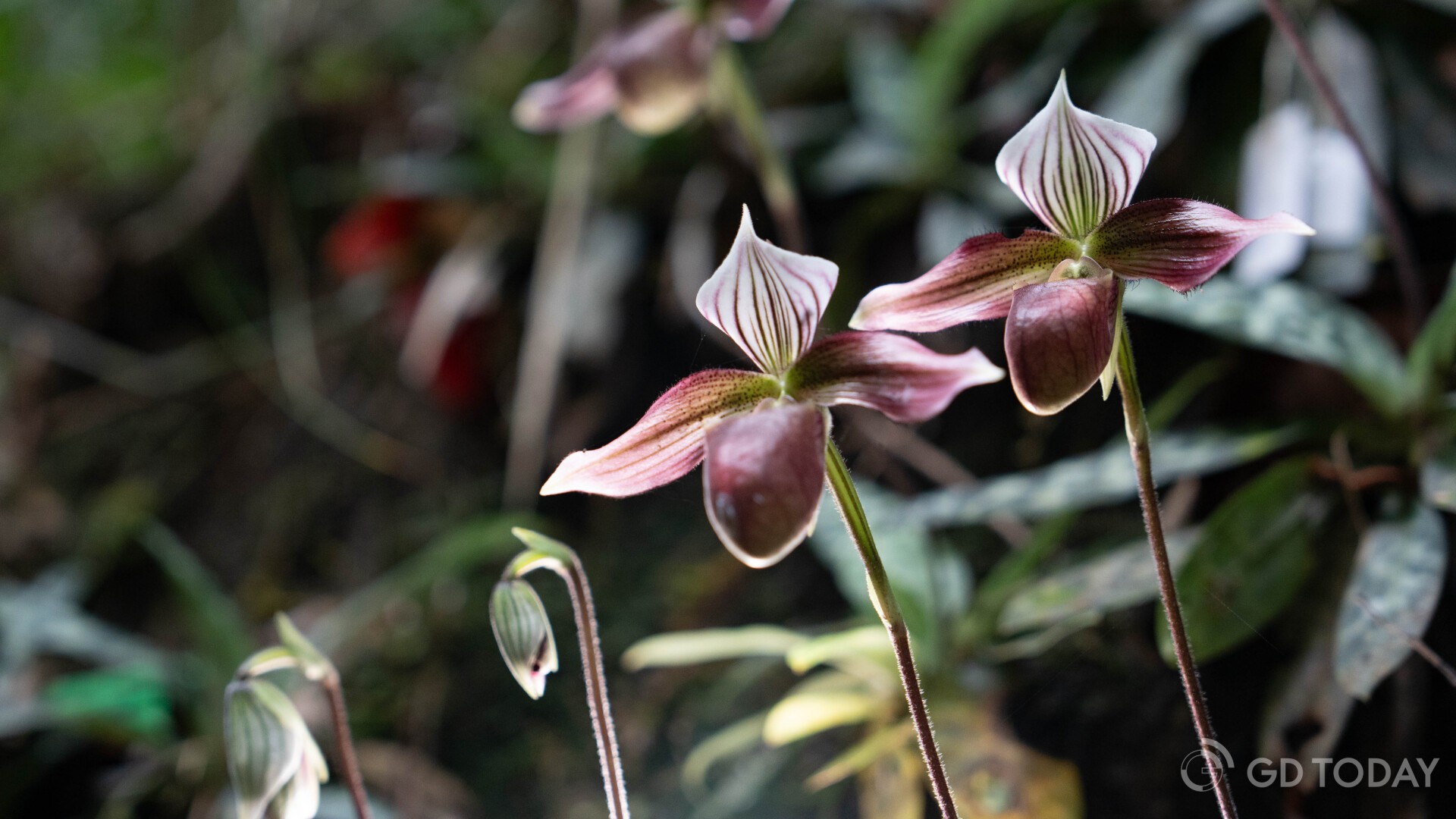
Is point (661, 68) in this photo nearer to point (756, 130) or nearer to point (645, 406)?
point (756, 130)

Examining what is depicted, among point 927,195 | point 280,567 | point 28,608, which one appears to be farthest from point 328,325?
point 927,195

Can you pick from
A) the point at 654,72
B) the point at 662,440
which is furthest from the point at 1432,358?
the point at 654,72

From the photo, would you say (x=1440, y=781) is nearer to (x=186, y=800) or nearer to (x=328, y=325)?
(x=186, y=800)

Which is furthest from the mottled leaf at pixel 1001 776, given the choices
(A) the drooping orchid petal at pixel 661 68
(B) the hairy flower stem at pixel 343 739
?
(A) the drooping orchid petal at pixel 661 68

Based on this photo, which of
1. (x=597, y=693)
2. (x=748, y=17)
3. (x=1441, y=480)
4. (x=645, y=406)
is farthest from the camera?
(x=645, y=406)

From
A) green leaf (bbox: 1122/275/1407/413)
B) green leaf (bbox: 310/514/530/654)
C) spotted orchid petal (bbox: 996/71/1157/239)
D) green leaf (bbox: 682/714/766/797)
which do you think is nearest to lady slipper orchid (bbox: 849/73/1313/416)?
spotted orchid petal (bbox: 996/71/1157/239)

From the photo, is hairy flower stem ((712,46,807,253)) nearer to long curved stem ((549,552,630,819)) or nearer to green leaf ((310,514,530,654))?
green leaf ((310,514,530,654))
